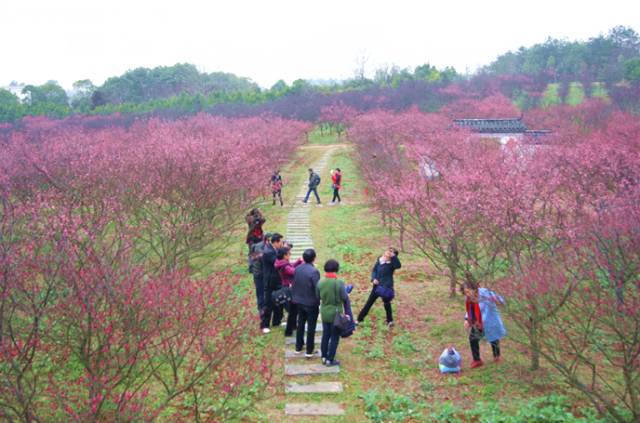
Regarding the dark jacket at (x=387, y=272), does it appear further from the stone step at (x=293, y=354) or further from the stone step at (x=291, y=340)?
the stone step at (x=293, y=354)

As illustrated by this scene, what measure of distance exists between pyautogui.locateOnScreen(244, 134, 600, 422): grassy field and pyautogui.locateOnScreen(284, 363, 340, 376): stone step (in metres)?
0.11

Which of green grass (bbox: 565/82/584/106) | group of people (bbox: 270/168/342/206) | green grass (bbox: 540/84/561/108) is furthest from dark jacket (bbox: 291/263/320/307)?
green grass (bbox: 565/82/584/106)

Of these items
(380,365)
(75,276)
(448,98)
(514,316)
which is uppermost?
(448,98)

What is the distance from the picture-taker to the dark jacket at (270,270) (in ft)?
25.6

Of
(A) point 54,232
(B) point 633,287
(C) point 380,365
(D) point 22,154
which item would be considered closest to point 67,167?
(D) point 22,154

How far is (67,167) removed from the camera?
45.2 ft

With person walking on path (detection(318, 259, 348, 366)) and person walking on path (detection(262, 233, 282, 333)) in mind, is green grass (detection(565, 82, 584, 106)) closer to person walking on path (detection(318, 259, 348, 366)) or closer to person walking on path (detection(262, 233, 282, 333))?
person walking on path (detection(262, 233, 282, 333))

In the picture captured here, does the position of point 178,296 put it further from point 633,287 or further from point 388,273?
point 633,287

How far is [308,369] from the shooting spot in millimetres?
7141

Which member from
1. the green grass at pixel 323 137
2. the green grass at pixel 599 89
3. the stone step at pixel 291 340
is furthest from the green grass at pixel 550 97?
the stone step at pixel 291 340

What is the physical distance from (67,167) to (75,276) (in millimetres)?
9976

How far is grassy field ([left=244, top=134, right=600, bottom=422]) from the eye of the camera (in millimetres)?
6156

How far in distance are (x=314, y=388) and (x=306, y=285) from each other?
1.34m

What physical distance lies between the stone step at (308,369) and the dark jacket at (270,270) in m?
1.27
